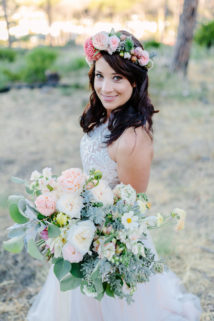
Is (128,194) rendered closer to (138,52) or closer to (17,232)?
(17,232)

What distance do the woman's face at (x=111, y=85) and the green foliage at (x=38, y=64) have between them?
9298 millimetres

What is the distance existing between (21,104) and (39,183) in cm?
754

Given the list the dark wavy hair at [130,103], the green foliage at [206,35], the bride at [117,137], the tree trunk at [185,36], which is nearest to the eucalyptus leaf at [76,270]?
the bride at [117,137]

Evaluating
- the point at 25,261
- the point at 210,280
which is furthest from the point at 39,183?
the point at 210,280

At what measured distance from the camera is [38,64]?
10781 millimetres

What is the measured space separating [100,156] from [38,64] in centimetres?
962

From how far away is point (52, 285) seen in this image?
2.31 m

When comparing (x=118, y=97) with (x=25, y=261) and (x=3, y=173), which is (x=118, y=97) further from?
(x=3, y=173)

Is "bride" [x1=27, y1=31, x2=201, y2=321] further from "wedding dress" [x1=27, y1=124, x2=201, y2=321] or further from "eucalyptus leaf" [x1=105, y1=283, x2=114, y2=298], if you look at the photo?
"eucalyptus leaf" [x1=105, y1=283, x2=114, y2=298]

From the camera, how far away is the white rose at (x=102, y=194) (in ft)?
4.99

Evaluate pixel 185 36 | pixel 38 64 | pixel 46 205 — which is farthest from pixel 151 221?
pixel 38 64

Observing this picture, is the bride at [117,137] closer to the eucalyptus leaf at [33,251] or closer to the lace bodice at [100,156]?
the lace bodice at [100,156]

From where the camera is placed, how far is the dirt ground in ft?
9.84

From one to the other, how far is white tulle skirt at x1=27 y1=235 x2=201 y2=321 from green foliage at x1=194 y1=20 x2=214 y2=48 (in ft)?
40.1
